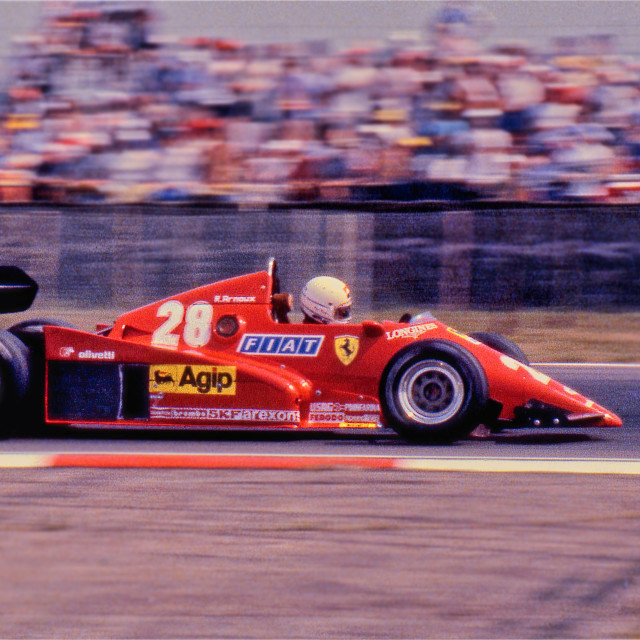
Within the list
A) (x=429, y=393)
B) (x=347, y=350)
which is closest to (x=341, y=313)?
(x=347, y=350)

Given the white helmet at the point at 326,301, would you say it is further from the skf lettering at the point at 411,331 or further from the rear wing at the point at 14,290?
the rear wing at the point at 14,290

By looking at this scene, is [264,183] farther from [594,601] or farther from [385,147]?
[594,601]

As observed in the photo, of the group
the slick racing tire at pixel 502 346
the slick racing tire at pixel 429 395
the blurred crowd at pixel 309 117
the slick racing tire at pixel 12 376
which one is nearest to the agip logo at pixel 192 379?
the slick racing tire at pixel 12 376

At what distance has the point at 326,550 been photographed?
4.04 m

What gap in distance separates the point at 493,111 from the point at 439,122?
0.51 meters

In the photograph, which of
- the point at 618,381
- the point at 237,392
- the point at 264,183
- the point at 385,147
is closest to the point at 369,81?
the point at 385,147

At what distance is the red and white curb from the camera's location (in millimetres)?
5527

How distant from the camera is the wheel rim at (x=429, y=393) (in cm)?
600

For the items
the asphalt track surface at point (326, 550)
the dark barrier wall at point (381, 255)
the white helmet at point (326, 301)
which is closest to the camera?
the asphalt track surface at point (326, 550)

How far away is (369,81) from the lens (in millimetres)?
11219

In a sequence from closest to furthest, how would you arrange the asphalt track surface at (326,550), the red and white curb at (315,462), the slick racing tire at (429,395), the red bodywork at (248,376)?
the asphalt track surface at (326,550), the red and white curb at (315,462), the slick racing tire at (429,395), the red bodywork at (248,376)

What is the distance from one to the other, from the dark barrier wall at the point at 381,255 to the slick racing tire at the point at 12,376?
14.3ft

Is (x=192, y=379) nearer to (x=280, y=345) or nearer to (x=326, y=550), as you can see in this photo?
(x=280, y=345)

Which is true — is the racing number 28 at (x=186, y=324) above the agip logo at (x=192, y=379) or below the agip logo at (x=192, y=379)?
above
